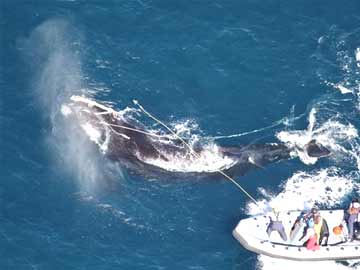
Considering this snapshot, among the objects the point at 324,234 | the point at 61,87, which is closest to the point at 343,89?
the point at 324,234

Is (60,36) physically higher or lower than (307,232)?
higher

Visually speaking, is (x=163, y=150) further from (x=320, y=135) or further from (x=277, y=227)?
(x=320, y=135)

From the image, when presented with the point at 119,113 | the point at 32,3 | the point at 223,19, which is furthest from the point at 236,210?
the point at 32,3

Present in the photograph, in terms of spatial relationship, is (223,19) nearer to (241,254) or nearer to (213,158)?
(213,158)

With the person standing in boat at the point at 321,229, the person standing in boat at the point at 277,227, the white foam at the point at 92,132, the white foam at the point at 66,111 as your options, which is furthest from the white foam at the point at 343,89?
the white foam at the point at 66,111

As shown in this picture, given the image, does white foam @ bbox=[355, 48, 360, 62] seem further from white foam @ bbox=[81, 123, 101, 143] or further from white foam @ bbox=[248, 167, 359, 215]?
white foam @ bbox=[81, 123, 101, 143]
